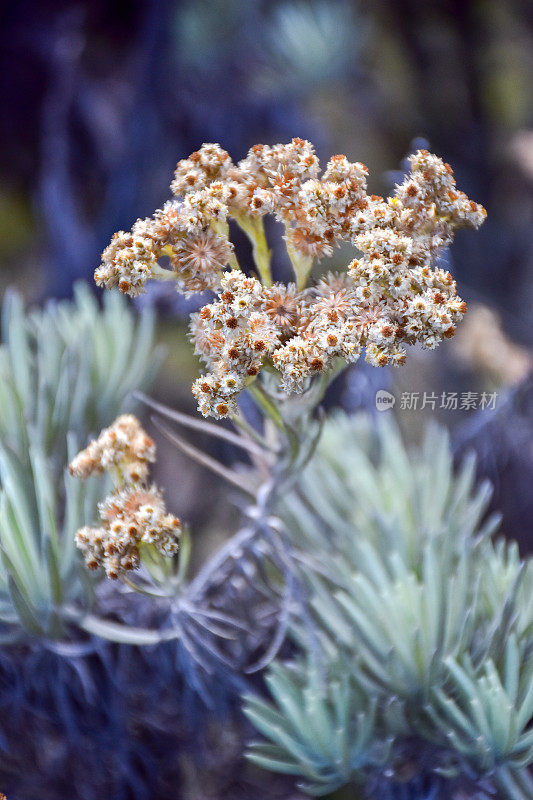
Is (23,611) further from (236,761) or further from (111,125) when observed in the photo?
(111,125)

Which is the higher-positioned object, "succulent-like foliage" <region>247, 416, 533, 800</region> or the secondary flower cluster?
the secondary flower cluster

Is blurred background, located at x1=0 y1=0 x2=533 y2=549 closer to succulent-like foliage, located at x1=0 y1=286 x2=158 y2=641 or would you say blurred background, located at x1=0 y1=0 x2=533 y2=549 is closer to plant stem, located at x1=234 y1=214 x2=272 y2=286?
succulent-like foliage, located at x1=0 y1=286 x2=158 y2=641

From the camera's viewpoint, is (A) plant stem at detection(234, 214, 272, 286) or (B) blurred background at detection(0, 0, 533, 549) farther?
(B) blurred background at detection(0, 0, 533, 549)

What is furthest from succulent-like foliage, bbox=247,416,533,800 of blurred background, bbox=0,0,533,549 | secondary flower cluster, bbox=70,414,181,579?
blurred background, bbox=0,0,533,549

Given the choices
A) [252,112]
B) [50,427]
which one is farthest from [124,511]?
[252,112]

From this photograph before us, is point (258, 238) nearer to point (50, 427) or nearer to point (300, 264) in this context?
point (300, 264)

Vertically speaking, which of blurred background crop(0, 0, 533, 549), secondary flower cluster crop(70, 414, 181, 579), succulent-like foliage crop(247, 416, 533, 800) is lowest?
succulent-like foliage crop(247, 416, 533, 800)

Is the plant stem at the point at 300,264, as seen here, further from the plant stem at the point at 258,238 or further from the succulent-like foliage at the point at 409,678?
the succulent-like foliage at the point at 409,678
